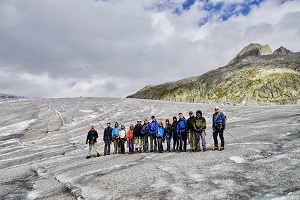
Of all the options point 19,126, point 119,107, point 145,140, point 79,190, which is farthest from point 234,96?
point 79,190

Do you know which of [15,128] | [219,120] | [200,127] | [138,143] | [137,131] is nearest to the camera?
[219,120]

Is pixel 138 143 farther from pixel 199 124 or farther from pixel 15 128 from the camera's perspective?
pixel 15 128

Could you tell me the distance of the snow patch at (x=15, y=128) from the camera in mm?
37469

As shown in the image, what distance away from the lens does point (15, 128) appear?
39.9m

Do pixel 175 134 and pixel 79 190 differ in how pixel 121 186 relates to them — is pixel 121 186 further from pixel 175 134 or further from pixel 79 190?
pixel 175 134

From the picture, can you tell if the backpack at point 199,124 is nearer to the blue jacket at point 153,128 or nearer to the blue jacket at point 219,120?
the blue jacket at point 219,120

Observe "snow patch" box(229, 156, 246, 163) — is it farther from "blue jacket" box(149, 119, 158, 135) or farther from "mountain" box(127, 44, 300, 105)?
"mountain" box(127, 44, 300, 105)

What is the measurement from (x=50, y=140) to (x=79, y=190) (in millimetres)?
21131

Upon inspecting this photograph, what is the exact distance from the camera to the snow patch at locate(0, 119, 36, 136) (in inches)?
1475

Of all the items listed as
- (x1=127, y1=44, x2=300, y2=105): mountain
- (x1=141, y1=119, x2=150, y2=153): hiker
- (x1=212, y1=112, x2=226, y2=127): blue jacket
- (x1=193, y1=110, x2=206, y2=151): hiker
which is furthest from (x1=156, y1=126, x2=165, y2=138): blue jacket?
(x1=127, y1=44, x2=300, y2=105): mountain

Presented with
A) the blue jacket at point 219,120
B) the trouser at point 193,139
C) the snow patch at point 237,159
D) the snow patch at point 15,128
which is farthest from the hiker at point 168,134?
the snow patch at point 15,128

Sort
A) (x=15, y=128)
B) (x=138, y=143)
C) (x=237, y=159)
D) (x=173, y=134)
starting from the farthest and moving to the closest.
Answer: (x=15, y=128), (x=138, y=143), (x=173, y=134), (x=237, y=159)

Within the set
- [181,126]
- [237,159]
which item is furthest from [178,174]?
[181,126]

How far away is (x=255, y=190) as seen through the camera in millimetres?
10859
